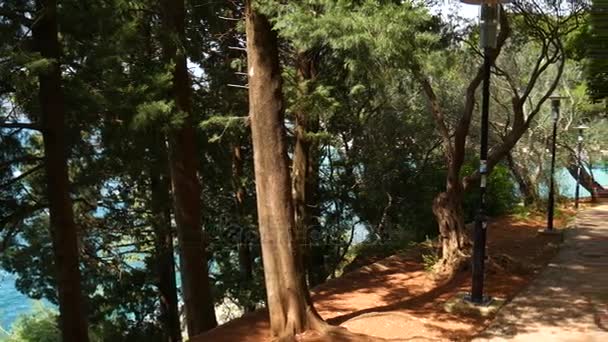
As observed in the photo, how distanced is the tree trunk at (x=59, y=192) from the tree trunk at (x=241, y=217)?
233 inches

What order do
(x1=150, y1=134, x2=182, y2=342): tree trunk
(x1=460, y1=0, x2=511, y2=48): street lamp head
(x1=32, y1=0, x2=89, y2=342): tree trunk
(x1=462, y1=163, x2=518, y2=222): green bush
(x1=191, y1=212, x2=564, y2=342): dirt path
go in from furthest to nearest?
(x1=462, y1=163, x2=518, y2=222): green bush → (x1=150, y1=134, x2=182, y2=342): tree trunk → (x1=32, y1=0, x2=89, y2=342): tree trunk → (x1=460, y1=0, x2=511, y2=48): street lamp head → (x1=191, y1=212, x2=564, y2=342): dirt path

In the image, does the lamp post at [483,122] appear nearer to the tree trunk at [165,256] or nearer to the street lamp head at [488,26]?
the street lamp head at [488,26]

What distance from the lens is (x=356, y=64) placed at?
7113 millimetres

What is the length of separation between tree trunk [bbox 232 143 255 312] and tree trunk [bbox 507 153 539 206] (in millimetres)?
8123

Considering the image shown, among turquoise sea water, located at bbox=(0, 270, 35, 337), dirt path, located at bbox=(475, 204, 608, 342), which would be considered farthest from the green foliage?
dirt path, located at bbox=(475, 204, 608, 342)

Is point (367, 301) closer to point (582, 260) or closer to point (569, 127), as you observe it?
point (582, 260)

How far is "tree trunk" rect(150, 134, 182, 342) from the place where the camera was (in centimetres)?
1513

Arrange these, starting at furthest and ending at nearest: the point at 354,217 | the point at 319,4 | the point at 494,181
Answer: the point at 354,217 → the point at 494,181 → the point at 319,4

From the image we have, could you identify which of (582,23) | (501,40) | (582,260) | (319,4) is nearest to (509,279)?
(582,260)

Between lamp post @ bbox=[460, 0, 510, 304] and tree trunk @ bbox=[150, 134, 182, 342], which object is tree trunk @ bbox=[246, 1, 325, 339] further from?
tree trunk @ bbox=[150, 134, 182, 342]

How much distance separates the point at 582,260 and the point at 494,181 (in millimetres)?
6685

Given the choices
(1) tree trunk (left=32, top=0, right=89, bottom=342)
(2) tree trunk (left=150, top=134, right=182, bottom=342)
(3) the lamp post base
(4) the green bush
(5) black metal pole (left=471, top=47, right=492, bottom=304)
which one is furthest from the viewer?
(4) the green bush

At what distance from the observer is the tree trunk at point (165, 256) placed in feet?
49.6

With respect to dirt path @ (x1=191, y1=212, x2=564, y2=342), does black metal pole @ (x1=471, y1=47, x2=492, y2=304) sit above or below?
above
